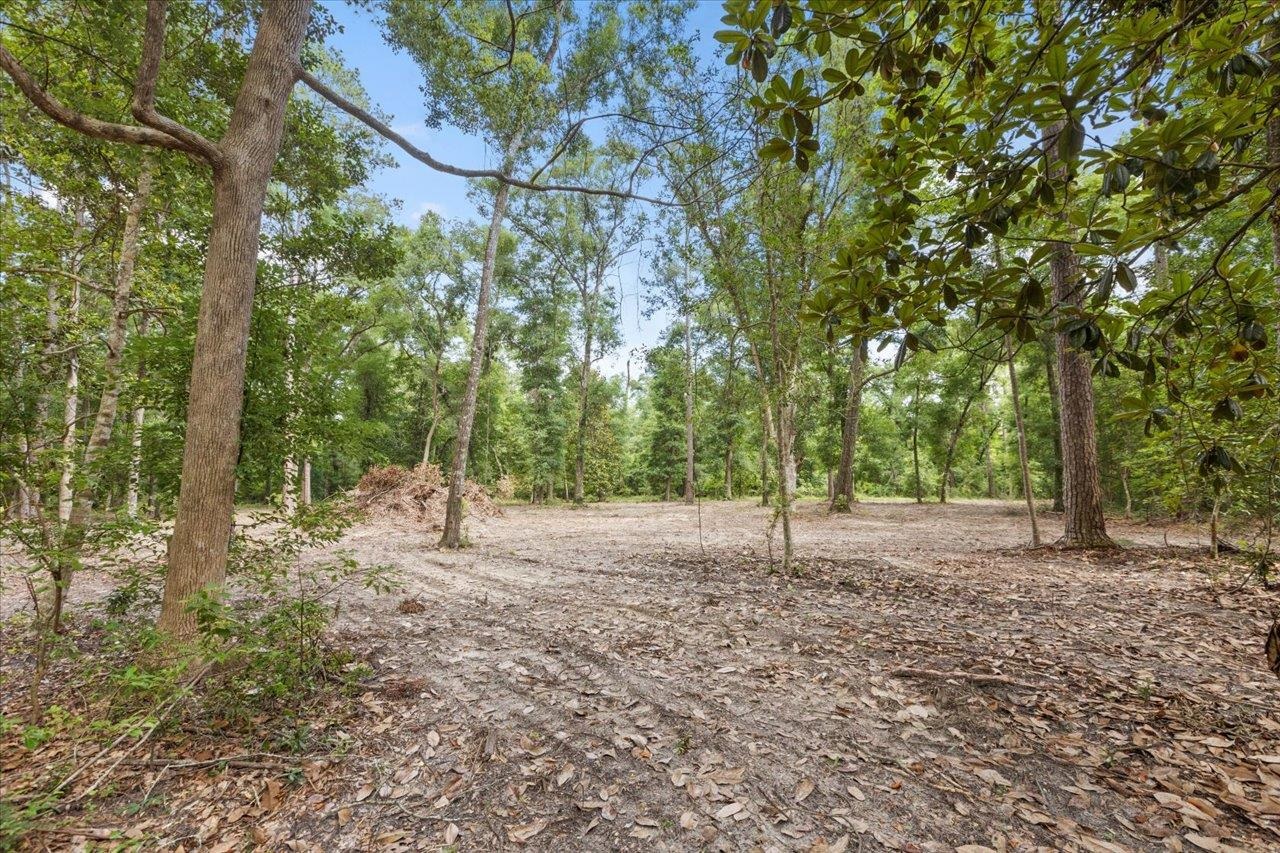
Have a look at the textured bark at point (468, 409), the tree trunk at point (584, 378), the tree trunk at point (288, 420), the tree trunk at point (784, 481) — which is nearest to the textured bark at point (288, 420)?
the tree trunk at point (288, 420)

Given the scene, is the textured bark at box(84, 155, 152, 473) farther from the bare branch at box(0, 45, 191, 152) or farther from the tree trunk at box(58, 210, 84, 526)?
the bare branch at box(0, 45, 191, 152)

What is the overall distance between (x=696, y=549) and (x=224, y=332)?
745cm

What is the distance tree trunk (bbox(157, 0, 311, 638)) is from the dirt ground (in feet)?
4.62

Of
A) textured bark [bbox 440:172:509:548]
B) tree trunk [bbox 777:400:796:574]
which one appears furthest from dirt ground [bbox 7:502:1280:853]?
textured bark [bbox 440:172:509:548]

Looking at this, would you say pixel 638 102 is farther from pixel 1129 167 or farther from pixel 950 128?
pixel 1129 167

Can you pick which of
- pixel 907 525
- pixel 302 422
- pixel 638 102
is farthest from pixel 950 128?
pixel 907 525

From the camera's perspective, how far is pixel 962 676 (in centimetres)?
310

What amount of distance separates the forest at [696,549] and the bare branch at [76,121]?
0.03 metres

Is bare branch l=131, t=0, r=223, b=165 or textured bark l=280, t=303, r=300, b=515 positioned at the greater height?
bare branch l=131, t=0, r=223, b=165

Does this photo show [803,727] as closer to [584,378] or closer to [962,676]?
[962,676]

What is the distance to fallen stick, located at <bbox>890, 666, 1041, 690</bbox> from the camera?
300cm

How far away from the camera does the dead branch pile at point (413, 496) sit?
1323 centimetres

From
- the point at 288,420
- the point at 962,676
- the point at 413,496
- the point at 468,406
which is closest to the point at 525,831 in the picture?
the point at 962,676

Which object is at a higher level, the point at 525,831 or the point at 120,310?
the point at 120,310
